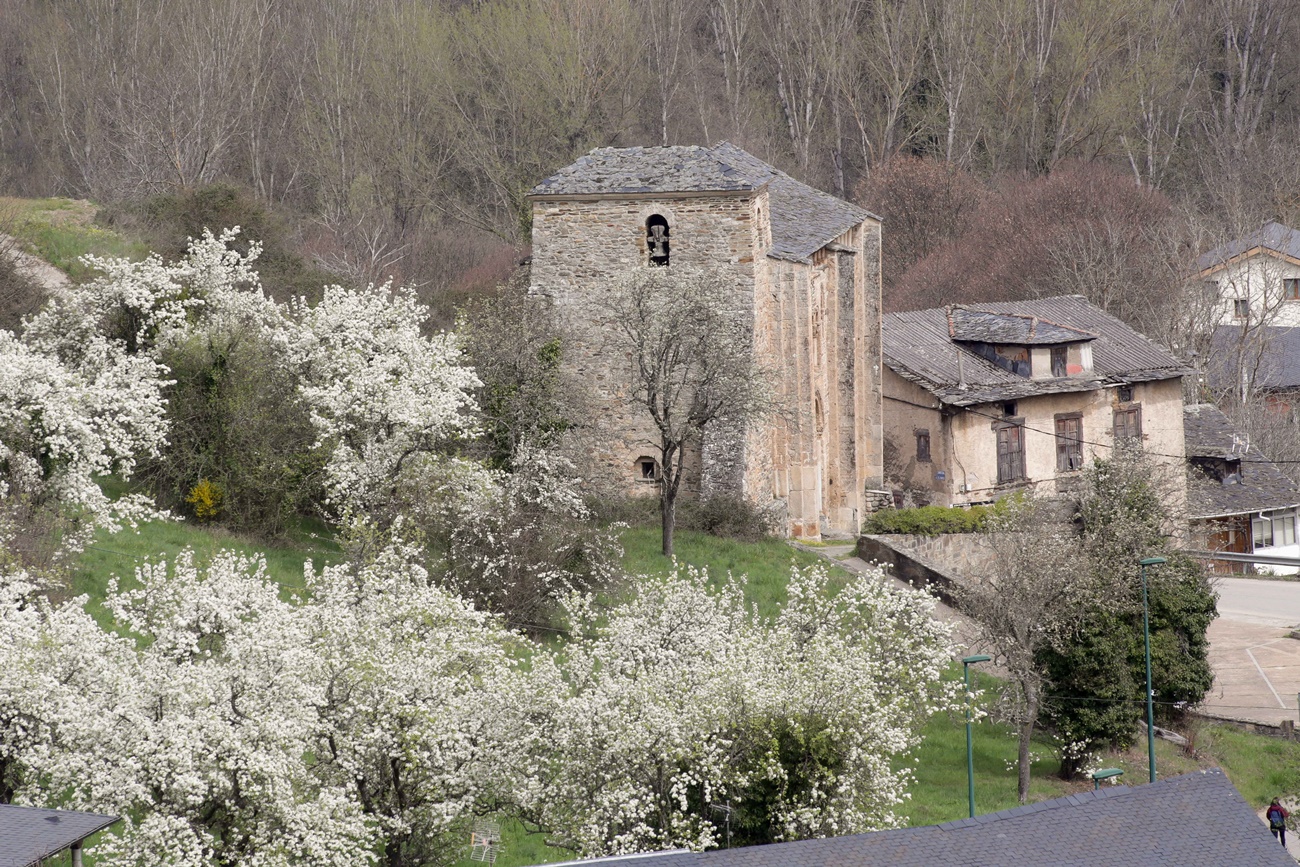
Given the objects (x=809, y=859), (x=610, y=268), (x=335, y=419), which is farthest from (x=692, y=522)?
(x=809, y=859)

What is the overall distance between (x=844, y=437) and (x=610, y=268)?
30.3 ft

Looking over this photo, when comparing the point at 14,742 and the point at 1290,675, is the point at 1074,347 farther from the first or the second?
the point at 14,742

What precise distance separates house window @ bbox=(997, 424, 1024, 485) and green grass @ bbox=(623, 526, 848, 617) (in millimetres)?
8597

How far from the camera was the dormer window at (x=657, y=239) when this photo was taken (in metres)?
39.1

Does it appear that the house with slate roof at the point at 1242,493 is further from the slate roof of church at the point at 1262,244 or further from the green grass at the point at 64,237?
the green grass at the point at 64,237

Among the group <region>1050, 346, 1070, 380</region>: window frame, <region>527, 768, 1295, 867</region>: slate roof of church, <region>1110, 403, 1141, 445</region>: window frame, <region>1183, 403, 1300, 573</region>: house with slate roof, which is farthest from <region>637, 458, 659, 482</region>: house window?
<region>527, 768, 1295, 867</region>: slate roof of church

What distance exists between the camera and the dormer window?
3912cm

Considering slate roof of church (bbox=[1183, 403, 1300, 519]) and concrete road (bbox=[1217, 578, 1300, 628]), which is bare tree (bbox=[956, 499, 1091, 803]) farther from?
slate roof of church (bbox=[1183, 403, 1300, 519])

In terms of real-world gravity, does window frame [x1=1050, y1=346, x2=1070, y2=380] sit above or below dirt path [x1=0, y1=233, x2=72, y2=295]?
below

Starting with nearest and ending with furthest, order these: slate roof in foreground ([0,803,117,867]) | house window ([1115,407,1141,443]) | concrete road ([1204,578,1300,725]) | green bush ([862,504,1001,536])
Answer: slate roof in foreground ([0,803,117,867]) < concrete road ([1204,578,1300,725]) < green bush ([862,504,1001,536]) < house window ([1115,407,1141,443])

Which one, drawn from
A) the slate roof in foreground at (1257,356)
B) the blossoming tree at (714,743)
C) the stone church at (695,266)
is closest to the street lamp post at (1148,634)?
the blossoming tree at (714,743)

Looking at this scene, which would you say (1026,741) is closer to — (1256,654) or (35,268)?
(1256,654)

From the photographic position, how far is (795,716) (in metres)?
20.6

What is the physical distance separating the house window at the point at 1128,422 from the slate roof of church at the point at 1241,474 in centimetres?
240
